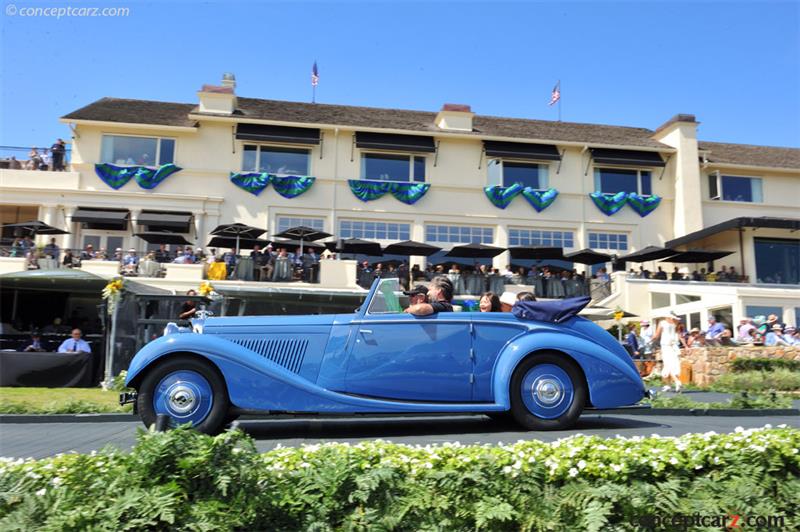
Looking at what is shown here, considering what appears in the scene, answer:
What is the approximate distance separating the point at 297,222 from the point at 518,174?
10836 millimetres

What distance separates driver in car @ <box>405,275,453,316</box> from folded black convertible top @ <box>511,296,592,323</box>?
754 millimetres

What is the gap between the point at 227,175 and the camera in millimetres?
26281

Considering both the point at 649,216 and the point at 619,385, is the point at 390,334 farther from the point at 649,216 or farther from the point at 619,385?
the point at 649,216

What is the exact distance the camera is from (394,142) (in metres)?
27.4

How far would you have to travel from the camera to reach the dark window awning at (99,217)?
79.8ft

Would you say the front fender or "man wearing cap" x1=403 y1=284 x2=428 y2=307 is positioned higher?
"man wearing cap" x1=403 y1=284 x2=428 y2=307

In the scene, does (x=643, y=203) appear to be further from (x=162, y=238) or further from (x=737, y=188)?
(x=162, y=238)

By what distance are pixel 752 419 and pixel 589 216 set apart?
21478 mm

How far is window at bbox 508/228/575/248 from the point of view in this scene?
2781 centimetres

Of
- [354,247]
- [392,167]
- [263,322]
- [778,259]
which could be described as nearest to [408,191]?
[392,167]

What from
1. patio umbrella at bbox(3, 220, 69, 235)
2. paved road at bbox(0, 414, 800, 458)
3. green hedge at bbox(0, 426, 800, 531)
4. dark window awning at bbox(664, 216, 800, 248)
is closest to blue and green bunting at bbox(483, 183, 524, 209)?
dark window awning at bbox(664, 216, 800, 248)

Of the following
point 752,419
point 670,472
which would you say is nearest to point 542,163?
point 752,419

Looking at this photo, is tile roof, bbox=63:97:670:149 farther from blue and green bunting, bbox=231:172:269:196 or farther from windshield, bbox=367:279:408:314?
windshield, bbox=367:279:408:314

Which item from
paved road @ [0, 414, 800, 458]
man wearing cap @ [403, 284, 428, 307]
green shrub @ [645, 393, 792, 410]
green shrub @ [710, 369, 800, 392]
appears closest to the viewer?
paved road @ [0, 414, 800, 458]
